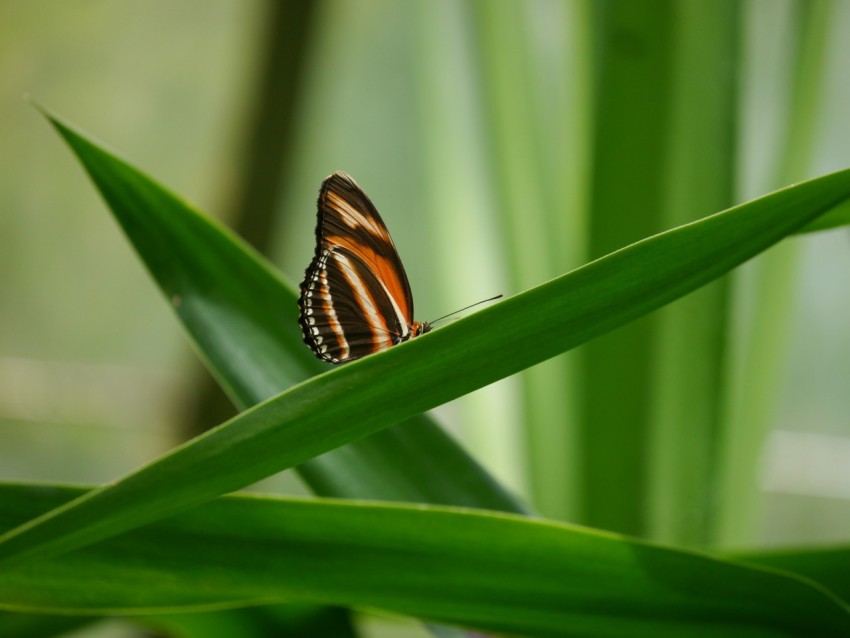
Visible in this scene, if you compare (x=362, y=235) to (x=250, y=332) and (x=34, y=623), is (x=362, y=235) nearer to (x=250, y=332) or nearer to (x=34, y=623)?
(x=250, y=332)

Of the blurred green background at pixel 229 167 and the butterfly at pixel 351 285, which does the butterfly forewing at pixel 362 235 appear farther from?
the blurred green background at pixel 229 167

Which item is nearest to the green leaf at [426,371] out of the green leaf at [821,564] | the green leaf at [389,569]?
the green leaf at [389,569]

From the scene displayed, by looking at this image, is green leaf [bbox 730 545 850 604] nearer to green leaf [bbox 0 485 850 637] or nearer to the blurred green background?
green leaf [bbox 0 485 850 637]

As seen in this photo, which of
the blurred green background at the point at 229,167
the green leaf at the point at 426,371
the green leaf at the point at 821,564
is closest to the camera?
the green leaf at the point at 426,371

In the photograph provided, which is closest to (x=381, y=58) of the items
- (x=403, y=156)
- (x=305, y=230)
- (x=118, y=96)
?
(x=403, y=156)

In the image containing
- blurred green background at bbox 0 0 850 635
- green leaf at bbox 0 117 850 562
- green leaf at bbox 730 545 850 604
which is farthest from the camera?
blurred green background at bbox 0 0 850 635

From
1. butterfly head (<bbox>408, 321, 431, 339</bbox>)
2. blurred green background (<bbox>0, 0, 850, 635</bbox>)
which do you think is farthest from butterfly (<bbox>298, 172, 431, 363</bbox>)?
blurred green background (<bbox>0, 0, 850, 635</bbox>)

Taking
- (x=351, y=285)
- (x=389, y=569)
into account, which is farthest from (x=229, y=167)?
(x=389, y=569)

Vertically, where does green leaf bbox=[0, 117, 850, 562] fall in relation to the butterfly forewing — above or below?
below
